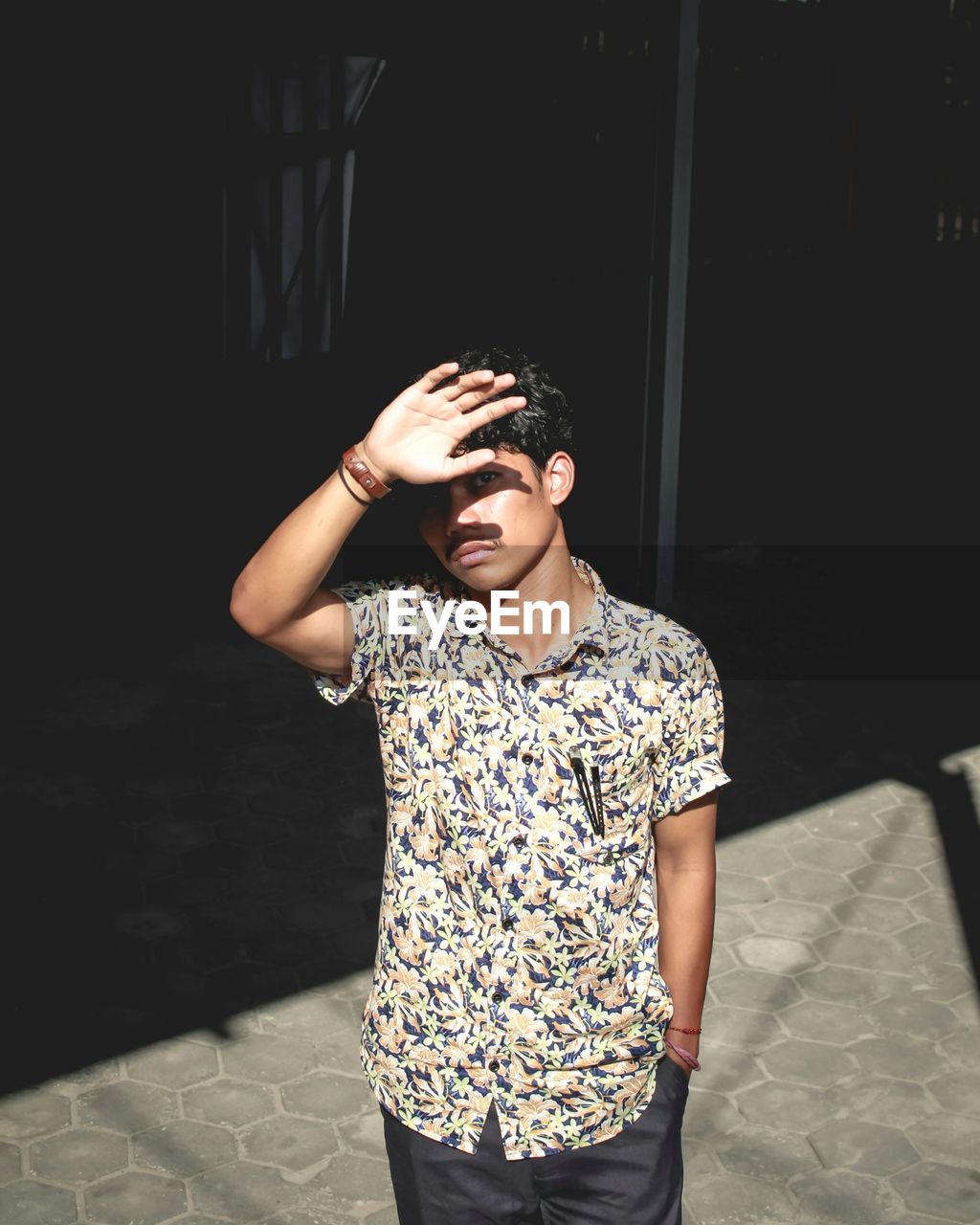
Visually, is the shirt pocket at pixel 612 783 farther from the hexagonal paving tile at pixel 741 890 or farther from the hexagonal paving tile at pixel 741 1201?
the hexagonal paving tile at pixel 741 890

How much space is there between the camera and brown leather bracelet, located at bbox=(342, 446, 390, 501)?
9.01ft

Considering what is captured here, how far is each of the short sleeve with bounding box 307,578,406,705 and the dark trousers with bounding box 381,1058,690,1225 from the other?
81 cm

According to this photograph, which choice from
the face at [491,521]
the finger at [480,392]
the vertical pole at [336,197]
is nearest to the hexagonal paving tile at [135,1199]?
the face at [491,521]

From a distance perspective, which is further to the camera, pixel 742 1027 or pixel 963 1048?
pixel 742 1027

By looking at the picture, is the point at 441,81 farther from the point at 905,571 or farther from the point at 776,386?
the point at 905,571

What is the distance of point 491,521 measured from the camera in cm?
291

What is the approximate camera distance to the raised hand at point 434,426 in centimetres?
269

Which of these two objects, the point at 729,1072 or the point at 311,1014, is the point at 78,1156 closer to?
the point at 311,1014

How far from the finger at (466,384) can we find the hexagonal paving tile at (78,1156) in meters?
3.49

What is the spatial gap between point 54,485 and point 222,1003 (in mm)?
5135

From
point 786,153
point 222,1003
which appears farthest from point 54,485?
point 786,153

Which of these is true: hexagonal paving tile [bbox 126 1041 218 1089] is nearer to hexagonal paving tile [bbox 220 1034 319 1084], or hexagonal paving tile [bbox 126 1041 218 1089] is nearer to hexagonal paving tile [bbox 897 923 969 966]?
hexagonal paving tile [bbox 220 1034 319 1084]

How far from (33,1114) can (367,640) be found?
10.6 ft

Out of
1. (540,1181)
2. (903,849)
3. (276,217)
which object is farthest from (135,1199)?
(276,217)
